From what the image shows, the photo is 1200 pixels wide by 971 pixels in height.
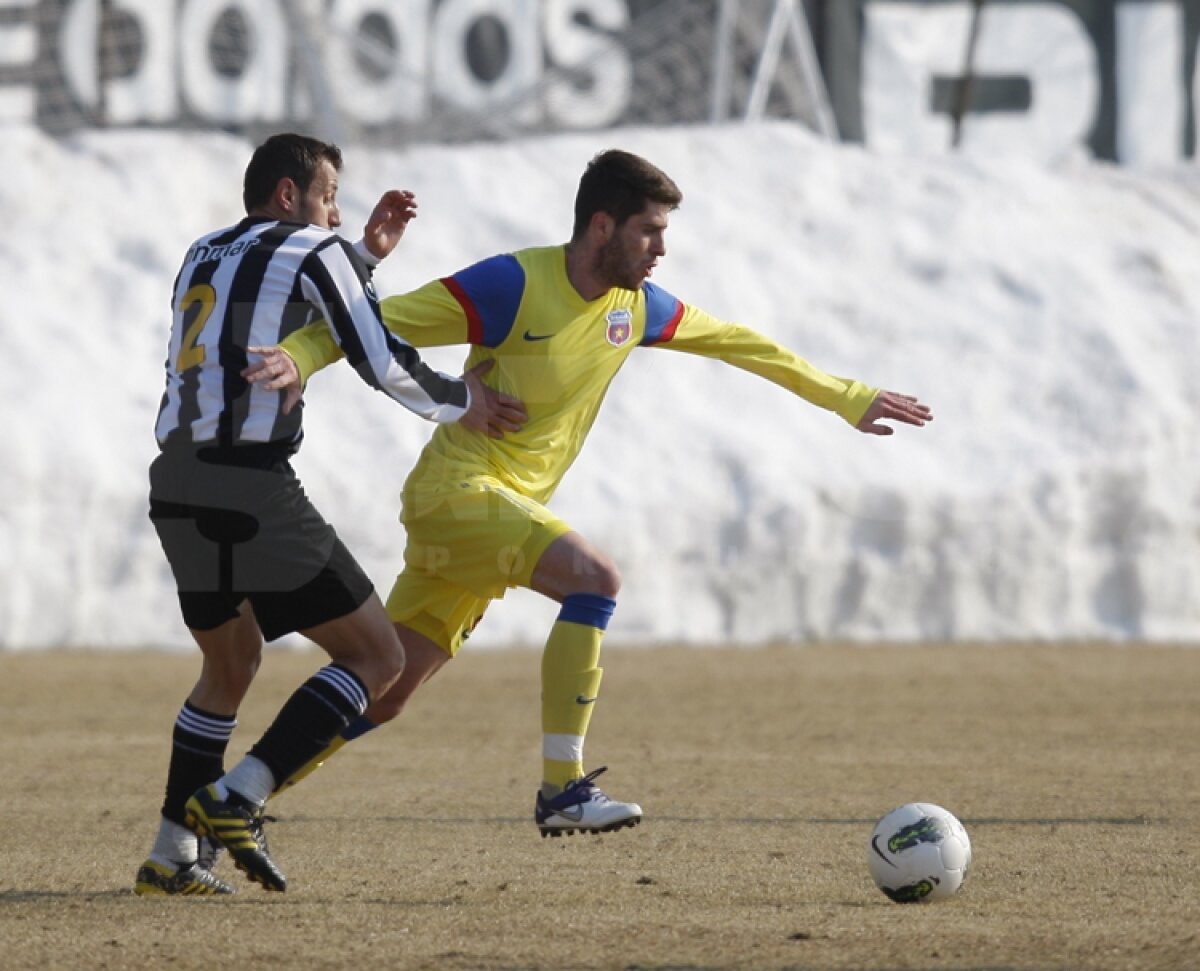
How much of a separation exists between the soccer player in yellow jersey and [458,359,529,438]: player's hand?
0.04 feet

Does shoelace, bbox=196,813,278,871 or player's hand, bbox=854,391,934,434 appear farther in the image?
player's hand, bbox=854,391,934,434

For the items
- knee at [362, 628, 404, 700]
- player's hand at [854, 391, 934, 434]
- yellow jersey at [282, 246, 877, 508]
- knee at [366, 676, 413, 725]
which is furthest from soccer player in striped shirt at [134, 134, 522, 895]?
player's hand at [854, 391, 934, 434]

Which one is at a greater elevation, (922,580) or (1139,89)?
(1139,89)

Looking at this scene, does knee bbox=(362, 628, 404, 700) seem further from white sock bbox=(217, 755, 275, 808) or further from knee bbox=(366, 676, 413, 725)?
knee bbox=(366, 676, 413, 725)

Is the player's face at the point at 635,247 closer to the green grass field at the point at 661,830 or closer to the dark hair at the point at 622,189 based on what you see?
the dark hair at the point at 622,189

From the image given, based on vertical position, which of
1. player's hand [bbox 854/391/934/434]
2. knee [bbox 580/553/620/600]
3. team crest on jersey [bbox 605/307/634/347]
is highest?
team crest on jersey [bbox 605/307/634/347]

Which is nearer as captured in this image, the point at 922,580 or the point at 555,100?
the point at 922,580

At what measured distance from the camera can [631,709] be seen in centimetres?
1120

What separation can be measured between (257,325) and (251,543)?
0.61m

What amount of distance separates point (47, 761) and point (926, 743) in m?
4.22

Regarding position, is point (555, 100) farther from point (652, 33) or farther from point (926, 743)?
point (926, 743)

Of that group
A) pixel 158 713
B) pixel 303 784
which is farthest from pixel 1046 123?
pixel 303 784

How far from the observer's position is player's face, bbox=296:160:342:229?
18.5 feet

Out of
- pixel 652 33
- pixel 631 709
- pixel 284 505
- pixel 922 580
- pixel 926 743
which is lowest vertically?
pixel 922 580
